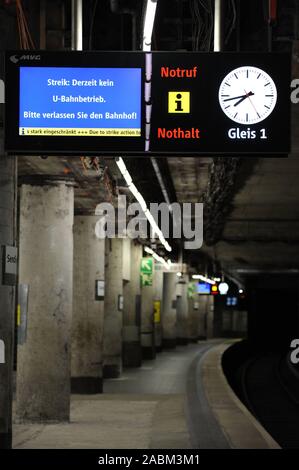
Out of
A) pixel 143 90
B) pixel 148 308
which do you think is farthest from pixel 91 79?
pixel 148 308

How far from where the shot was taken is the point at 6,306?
10.7m

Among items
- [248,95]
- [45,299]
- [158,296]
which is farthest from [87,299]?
[158,296]

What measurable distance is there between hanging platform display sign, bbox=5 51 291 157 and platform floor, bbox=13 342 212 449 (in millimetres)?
4991

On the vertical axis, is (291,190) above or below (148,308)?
above

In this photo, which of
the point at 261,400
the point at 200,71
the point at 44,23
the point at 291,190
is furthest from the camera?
the point at 261,400

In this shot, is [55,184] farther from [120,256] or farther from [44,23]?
[120,256]

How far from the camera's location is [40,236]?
1611 cm

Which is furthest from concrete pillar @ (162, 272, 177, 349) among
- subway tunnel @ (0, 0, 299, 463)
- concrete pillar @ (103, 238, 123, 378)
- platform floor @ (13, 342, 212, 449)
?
platform floor @ (13, 342, 212, 449)

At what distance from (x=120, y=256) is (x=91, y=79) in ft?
57.8

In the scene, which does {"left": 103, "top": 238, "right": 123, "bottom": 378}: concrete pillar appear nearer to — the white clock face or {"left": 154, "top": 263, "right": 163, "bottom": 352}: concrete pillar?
{"left": 154, "top": 263, "right": 163, "bottom": 352}: concrete pillar

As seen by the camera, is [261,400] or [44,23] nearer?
[44,23]

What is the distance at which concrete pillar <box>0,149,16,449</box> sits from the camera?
10672mm
